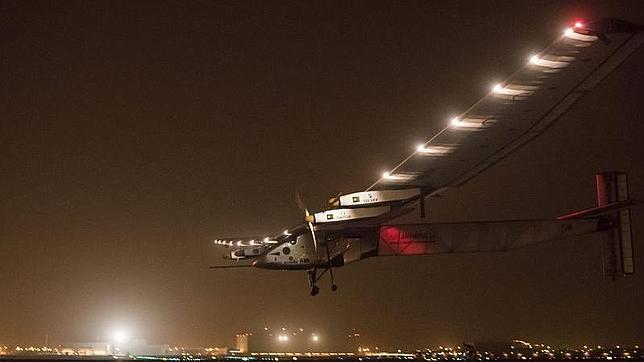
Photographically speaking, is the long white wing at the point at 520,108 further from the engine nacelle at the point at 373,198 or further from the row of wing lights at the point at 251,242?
the row of wing lights at the point at 251,242

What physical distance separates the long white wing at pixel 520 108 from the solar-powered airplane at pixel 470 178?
0.13ft

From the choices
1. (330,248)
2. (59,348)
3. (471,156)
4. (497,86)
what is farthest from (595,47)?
(59,348)

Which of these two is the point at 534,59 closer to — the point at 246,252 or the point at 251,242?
the point at 251,242

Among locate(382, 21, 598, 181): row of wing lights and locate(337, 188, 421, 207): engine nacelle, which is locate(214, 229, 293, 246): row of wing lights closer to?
locate(337, 188, 421, 207): engine nacelle

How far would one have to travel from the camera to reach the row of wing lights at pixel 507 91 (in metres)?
24.8

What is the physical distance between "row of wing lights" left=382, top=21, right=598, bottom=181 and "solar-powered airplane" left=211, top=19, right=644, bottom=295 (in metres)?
0.04

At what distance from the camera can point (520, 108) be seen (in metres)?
31.2

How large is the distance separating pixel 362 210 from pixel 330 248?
9.82 feet

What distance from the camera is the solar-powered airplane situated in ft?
88.1

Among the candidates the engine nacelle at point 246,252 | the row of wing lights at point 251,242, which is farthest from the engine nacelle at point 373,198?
the engine nacelle at point 246,252

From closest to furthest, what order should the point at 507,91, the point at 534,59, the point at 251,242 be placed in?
1. the point at 534,59
2. the point at 507,91
3. the point at 251,242

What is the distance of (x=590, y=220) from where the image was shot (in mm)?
44469

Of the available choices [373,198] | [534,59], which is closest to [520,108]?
[534,59]

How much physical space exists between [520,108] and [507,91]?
1939 mm
